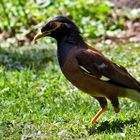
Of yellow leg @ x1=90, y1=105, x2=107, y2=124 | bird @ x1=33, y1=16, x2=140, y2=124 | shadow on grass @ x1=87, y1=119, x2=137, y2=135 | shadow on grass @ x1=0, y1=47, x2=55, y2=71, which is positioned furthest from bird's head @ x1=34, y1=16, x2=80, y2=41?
shadow on grass @ x1=0, y1=47, x2=55, y2=71

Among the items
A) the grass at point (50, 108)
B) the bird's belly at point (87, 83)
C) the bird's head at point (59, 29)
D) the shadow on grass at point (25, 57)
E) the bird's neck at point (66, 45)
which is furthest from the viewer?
the shadow on grass at point (25, 57)

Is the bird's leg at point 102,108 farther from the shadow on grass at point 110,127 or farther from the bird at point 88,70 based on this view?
the shadow on grass at point 110,127

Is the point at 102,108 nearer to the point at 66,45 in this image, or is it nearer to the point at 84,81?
the point at 84,81

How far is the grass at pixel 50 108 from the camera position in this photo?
664 centimetres

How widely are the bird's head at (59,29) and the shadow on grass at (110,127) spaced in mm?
1160

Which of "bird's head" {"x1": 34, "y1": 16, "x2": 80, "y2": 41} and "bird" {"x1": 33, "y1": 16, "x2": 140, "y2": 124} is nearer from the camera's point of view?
"bird" {"x1": 33, "y1": 16, "x2": 140, "y2": 124}

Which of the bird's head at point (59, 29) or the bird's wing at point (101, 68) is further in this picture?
the bird's head at point (59, 29)

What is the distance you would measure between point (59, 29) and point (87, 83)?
0.76 metres

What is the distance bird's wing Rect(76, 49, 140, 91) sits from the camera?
6883 millimetres

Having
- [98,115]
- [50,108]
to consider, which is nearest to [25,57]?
[50,108]

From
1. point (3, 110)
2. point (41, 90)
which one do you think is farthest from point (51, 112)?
point (41, 90)

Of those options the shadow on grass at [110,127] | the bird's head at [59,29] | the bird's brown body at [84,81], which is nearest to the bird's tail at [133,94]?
the bird's brown body at [84,81]

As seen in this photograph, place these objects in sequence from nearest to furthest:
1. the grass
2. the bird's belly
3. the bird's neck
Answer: the grass < the bird's belly < the bird's neck

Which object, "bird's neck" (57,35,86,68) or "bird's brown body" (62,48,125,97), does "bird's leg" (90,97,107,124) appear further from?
"bird's neck" (57,35,86,68)
